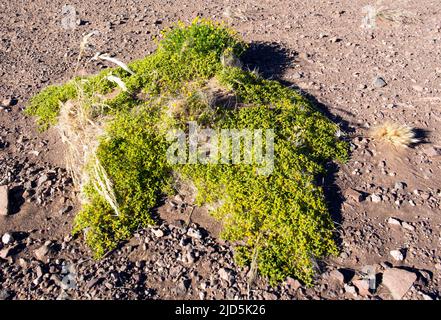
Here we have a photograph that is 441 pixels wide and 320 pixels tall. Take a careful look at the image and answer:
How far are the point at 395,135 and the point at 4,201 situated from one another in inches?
220

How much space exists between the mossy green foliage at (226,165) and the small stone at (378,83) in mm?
1740

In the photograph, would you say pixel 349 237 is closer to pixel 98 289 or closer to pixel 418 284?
pixel 418 284

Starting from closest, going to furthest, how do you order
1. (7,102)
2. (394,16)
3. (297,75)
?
(7,102), (297,75), (394,16)

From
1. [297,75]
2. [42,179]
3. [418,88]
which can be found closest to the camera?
[42,179]

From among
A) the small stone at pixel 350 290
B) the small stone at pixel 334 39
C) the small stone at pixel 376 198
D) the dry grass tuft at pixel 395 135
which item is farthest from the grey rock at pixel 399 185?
the small stone at pixel 334 39

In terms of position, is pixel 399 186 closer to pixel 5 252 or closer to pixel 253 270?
pixel 253 270

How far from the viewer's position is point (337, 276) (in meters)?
4.39

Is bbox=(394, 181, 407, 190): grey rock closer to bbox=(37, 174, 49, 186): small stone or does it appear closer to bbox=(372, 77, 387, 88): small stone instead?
bbox=(372, 77, 387, 88): small stone

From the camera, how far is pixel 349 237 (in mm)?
4805

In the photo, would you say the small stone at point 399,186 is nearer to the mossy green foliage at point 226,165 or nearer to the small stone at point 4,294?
the mossy green foliage at point 226,165

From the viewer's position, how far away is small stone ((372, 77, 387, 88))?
727 cm

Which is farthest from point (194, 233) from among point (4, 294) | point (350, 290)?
point (4, 294)

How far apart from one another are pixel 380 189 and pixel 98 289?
381cm

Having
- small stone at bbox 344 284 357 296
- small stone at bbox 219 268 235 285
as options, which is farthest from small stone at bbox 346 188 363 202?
small stone at bbox 219 268 235 285
